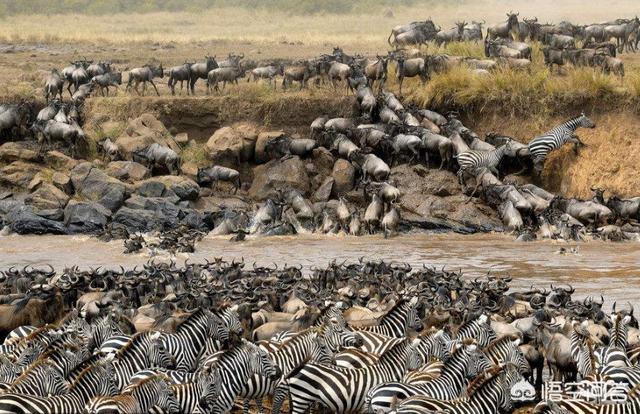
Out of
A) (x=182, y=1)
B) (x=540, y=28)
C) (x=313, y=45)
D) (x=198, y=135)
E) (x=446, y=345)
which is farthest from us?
(x=182, y=1)

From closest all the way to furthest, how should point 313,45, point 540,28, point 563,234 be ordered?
point 563,234 → point 540,28 → point 313,45

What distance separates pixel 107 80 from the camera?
30.4m

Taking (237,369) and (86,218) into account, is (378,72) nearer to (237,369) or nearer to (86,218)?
(86,218)

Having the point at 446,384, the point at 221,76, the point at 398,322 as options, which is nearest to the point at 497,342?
the point at 446,384

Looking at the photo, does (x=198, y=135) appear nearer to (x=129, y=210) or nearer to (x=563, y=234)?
(x=129, y=210)

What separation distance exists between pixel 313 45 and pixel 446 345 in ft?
102

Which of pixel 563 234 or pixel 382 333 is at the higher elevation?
pixel 382 333

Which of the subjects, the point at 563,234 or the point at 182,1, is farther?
the point at 182,1

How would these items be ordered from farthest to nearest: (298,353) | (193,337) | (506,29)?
(506,29)
(193,337)
(298,353)

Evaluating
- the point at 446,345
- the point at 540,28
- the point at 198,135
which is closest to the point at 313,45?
the point at 540,28

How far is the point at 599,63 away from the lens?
29203 mm

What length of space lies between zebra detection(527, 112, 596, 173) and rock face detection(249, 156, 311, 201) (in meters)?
5.06

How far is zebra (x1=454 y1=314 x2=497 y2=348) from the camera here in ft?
43.3

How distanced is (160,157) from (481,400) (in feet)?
58.5
